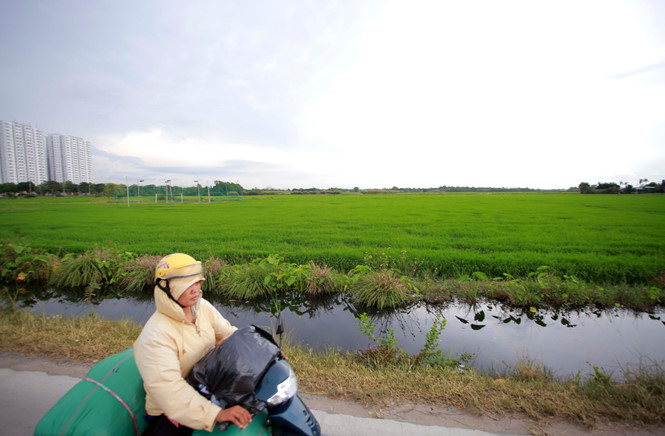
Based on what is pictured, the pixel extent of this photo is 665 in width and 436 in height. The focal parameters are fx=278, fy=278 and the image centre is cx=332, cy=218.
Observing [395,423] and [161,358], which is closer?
[161,358]

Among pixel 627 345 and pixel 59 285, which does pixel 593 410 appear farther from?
pixel 59 285

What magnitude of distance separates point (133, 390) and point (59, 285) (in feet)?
23.5

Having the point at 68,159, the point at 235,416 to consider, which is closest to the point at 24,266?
the point at 235,416

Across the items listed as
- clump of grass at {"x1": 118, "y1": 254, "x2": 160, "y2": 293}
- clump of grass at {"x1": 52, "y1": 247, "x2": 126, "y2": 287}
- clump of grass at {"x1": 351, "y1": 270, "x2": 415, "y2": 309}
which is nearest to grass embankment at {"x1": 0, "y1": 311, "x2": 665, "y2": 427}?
clump of grass at {"x1": 351, "y1": 270, "x2": 415, "y2": 309}

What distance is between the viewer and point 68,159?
3130 inches

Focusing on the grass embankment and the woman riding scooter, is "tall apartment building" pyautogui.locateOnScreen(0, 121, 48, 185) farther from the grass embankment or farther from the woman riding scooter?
the woman riding scooter

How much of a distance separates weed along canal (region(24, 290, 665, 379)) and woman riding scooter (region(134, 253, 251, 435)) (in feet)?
8.61

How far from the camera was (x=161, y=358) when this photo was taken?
4.81ft

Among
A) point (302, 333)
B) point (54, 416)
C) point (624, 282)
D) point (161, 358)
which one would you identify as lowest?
point (302, 333)

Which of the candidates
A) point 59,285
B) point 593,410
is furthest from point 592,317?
point 59,285

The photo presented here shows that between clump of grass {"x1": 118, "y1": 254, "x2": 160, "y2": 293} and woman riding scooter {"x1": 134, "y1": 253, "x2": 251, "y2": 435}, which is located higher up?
woman riding scooter {"x1": 134, "y1": 253, "x2": 251, "y2": 435}

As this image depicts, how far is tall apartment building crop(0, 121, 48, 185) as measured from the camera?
134 feet

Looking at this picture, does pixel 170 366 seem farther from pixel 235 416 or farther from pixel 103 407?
pixel 103 407

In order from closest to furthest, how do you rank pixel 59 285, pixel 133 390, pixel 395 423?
pixel 133 390 < pixel 395 423 < pixel 59 285
